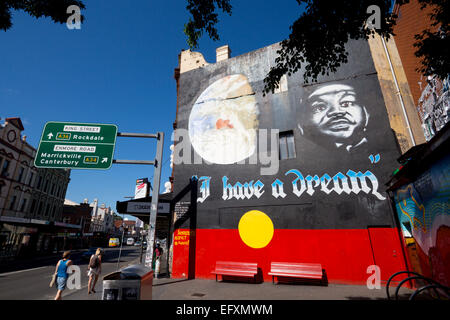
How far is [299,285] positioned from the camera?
963 centimetres

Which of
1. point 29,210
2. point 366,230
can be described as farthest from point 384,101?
point 29,210

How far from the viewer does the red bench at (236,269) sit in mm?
10469

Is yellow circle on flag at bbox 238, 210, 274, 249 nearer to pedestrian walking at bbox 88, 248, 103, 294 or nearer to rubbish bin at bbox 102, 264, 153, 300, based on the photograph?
pedestrian walking at bbox 88, 248, 103, 294

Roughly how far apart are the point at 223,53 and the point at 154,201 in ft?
41.9

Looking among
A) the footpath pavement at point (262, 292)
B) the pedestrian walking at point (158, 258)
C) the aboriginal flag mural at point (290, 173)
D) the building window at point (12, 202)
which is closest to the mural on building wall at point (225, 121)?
the aboriginal flag mural at point (290, 173)

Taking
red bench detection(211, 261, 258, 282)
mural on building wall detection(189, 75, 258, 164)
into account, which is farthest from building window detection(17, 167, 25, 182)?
red bench detection(211, 261, 258, 282)

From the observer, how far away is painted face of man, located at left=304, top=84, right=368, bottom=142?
1119cm

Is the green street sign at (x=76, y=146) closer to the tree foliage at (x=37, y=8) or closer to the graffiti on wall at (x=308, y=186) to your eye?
the tree foliage at (x=37, y=8)

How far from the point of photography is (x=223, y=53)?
646 inches

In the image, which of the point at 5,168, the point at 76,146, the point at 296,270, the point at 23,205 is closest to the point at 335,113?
the point at 296,270

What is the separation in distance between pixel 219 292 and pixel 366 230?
703cm

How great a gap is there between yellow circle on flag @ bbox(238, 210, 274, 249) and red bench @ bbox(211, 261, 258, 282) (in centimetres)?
98

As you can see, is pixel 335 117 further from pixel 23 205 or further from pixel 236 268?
pixel 23 205

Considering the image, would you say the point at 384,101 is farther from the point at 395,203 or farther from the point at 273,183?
the point at 273,183
